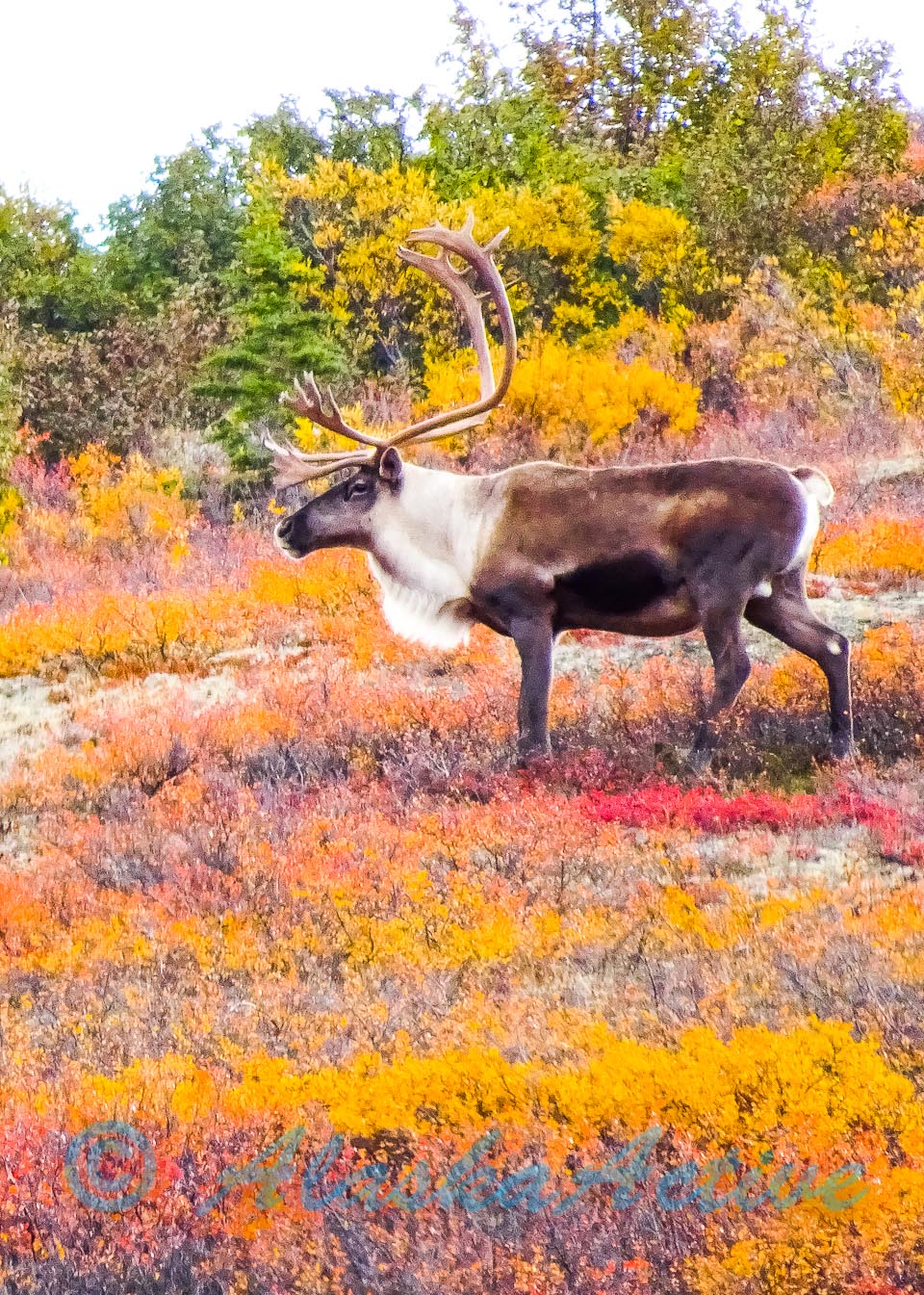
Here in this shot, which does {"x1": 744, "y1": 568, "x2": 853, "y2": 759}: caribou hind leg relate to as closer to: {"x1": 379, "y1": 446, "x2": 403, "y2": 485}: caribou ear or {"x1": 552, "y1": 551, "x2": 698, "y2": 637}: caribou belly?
{"x1": 552, "y1": 551, "x2": 698, "y2": 637}: caribou belly

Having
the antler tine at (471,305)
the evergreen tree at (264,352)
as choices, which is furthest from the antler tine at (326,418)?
the evergreen tree at (264,352)

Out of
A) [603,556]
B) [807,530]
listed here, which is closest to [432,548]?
[603,556]

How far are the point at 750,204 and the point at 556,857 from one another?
20.1m

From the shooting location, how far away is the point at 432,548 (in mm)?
8469

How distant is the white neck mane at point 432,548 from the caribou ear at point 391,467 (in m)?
0.07

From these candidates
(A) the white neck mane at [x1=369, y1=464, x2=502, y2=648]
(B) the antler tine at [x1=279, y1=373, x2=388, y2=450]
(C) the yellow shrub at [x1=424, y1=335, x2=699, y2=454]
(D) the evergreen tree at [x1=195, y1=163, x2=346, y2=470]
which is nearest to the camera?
(A) the white neck mane at [x1=369, y1=464, x2=502, y2=648]

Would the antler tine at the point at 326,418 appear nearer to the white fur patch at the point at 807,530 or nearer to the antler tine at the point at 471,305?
the antler tine at the point at 471,305

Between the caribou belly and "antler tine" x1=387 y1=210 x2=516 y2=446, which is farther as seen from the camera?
"antler tine" x1=387 y1=210 x2=516 y2=446

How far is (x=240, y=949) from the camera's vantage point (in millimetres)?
6055

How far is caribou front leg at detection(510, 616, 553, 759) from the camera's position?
8086 millimetres

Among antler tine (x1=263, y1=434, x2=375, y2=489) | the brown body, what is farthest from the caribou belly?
antler tine (x1=263, y1=434, x2=375, y2=489)

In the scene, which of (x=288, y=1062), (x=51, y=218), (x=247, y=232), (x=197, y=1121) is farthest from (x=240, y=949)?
(x=51, y=218)

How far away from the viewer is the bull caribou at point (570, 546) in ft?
25.3

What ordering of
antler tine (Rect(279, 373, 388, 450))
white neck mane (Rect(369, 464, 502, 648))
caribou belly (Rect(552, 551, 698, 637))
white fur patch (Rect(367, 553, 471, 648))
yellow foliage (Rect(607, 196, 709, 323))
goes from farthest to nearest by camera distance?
yellow foliage (Rect(607, 196, 709, 323))
antler tine (Rect(279, 373, 388, 450))
white fur patch (Rect(367, 553, 471, 648))
white neck mane (Rect(369, 464, 502, 648))
caribou belly (Rect(552, 551, 698, 637))
